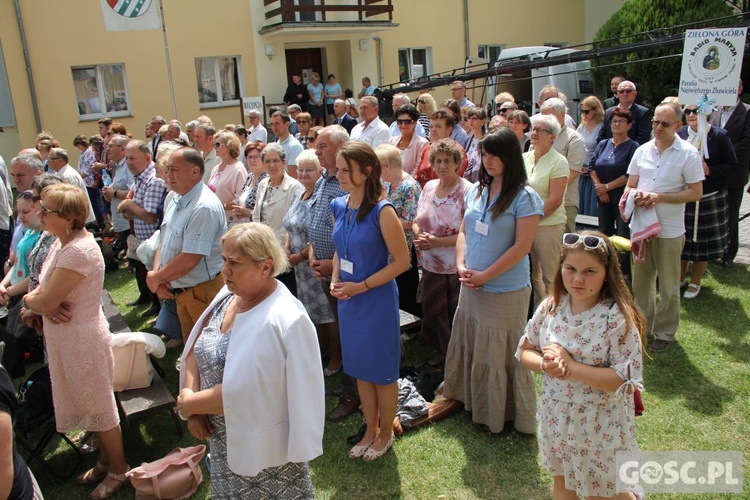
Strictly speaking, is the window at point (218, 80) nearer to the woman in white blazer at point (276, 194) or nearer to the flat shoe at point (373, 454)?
the woman in white blazer at point (276, 194)

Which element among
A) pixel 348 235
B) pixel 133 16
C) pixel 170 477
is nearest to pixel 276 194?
pixel 348 235

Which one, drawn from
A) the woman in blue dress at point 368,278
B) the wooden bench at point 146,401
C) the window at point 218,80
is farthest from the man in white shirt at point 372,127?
the window at point 218,80

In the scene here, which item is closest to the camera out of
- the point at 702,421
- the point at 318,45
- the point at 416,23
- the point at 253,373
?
the point at 253,373

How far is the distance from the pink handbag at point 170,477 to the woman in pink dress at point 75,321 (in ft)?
1.01

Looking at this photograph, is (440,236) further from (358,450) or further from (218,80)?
(218,80)

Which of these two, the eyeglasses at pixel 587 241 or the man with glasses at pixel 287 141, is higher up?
the man with glasses at pixel 287 141

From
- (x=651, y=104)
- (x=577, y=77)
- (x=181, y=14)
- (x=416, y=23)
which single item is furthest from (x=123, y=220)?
(x=416, y=23)

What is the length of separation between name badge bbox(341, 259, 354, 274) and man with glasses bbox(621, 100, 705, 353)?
8.34ft

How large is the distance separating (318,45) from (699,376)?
16474 mm

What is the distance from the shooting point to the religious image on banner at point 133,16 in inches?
387

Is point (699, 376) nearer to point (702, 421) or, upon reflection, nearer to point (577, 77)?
point (702, 421)

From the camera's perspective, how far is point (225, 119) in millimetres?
16859

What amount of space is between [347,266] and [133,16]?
8.73 m

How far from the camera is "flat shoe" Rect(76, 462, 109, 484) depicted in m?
3.63
